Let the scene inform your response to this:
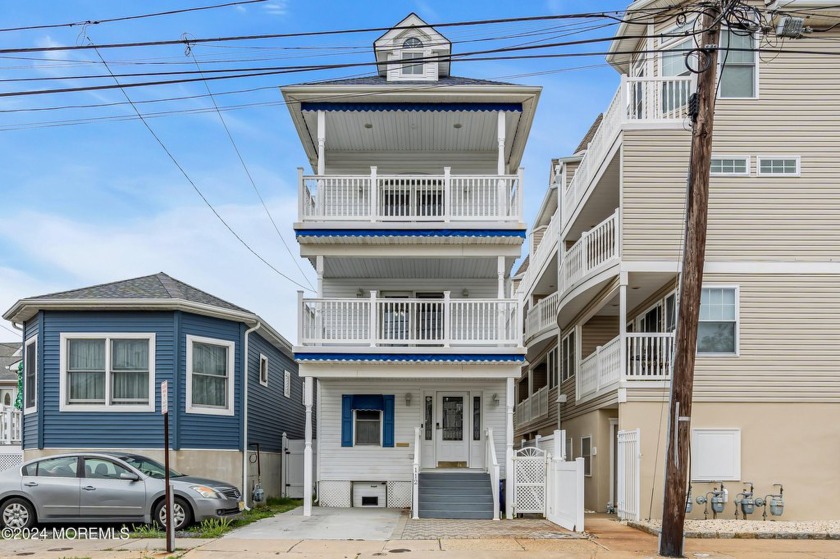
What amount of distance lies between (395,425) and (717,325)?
806cm

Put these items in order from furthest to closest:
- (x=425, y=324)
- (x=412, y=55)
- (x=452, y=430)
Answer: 1. (x=412, y=55)
2. (x=452, y=430)
3. (x=425, y=324)

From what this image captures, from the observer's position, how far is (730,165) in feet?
60.4

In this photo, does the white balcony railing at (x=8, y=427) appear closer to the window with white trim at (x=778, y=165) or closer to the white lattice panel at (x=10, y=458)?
the white lattice panel at (x=10, y=458)

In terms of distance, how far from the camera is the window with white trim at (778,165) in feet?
60.3

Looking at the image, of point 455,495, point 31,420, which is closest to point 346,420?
point 455,495

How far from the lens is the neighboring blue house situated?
19.9 meters

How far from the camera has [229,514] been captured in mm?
16594

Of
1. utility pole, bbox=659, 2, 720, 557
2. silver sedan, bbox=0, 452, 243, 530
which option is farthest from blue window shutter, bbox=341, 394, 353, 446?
utility pole, bbox=659, 2, 720, 557

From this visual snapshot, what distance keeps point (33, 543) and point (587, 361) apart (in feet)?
42.6

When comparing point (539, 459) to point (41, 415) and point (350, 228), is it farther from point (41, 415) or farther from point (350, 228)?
point (41, 415)

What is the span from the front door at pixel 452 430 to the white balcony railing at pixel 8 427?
468 inches

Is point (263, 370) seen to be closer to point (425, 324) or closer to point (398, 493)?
point (398, 493)

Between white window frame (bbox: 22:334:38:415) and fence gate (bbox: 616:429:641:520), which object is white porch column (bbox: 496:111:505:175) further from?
white window frame (bbox: 22:334:38:415)

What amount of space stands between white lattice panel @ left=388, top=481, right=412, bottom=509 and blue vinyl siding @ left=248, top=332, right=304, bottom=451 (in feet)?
11.9
